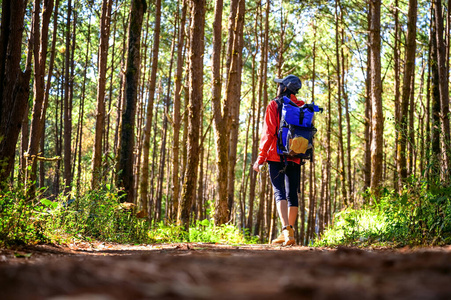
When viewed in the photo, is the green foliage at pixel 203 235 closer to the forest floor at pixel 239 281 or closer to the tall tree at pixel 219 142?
the tall tree at pixel 219 142

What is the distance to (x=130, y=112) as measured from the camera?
31.8 feet

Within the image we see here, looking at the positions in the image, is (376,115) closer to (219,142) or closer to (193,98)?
(219,142)

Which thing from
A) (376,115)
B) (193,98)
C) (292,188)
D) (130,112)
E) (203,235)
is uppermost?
(193,98)

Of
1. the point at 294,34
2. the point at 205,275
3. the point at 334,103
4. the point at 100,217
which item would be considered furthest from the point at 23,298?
the point at 334,103

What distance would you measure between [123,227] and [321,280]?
6.47m

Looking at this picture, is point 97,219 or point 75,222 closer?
point 75,222

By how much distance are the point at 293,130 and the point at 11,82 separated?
358 cm

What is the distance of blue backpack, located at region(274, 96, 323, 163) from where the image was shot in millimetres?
6227

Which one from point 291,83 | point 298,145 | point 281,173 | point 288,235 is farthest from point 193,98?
point 288,235

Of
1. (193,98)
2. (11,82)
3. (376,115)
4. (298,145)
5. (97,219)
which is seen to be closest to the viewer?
(11,82)

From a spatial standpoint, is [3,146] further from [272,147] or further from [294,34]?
[294,34]

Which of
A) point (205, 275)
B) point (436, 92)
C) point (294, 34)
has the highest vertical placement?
point (294, 34)

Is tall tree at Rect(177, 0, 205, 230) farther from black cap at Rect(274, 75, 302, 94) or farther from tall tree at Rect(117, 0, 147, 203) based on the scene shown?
black cap at Rect(274, 75, 302, 94)

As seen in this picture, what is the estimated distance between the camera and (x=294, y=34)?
2303 cm
